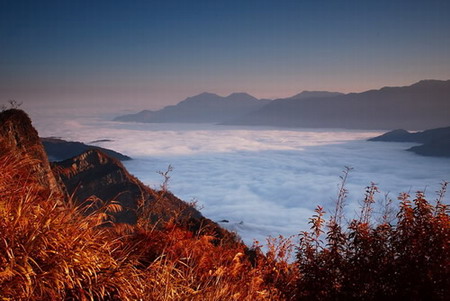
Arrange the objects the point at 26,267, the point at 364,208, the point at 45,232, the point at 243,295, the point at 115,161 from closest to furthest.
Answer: the point at 26,267
the point at 45,232
the point at 243,295
the point at 364,208
the point at 115,161

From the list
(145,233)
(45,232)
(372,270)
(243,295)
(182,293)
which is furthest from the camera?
(145,233)

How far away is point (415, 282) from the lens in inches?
282

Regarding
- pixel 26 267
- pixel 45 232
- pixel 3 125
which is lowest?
pixel 26 267

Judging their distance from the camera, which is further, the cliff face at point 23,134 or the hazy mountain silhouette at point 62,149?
the hazy mountain silhouette at point 62,149

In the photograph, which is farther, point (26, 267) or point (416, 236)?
point (416, 236)

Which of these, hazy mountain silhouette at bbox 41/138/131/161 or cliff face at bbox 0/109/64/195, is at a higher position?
cliff face at bbox 0/109/64/195

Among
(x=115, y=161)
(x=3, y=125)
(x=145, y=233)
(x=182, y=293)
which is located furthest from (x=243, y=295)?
(x=115, y=161)

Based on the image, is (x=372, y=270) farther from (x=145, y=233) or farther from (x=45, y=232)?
(x=45, y=232)

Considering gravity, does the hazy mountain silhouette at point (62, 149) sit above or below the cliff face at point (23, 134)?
below

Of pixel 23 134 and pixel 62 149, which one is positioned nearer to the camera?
pixel 23 134

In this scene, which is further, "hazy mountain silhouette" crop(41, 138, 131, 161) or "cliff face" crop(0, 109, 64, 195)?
"hazy mountain silhouette" crop(41, 138, 131, 161)

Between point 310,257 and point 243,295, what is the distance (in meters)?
1.95

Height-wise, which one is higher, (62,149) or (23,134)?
(23,134)

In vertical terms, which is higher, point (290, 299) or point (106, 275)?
point (106, 275)
